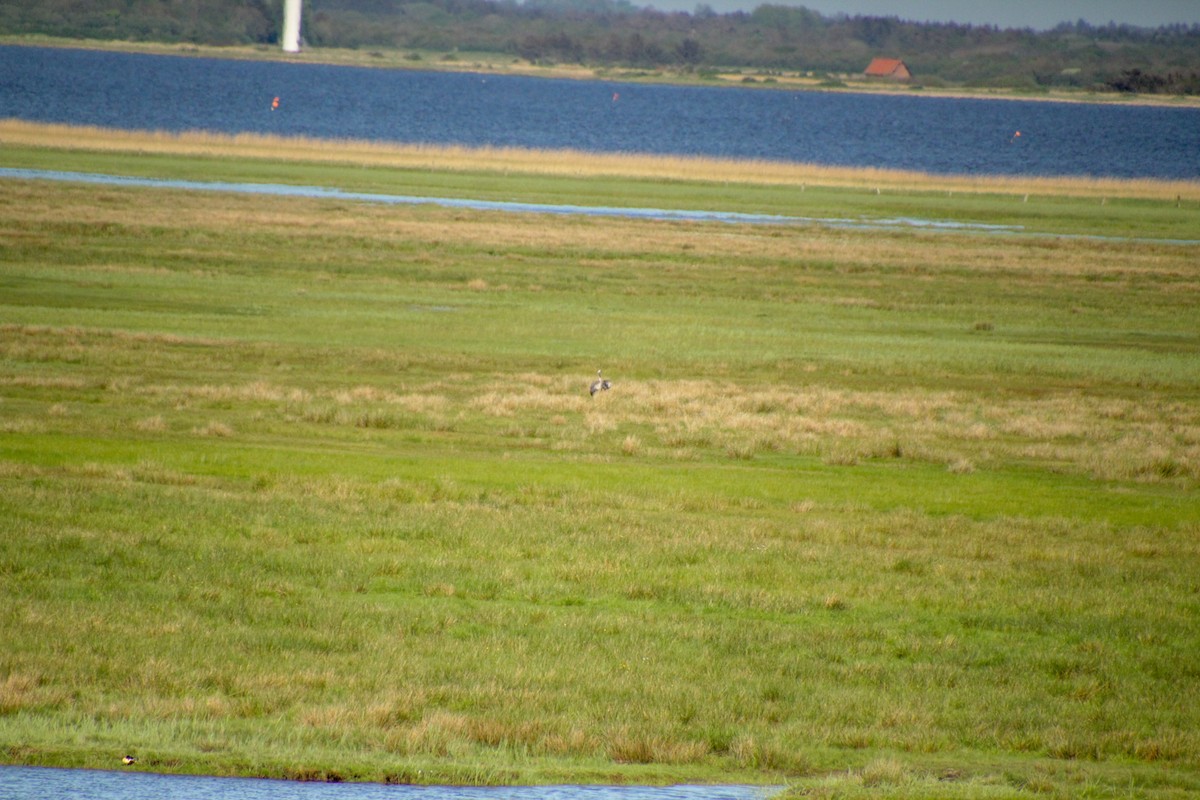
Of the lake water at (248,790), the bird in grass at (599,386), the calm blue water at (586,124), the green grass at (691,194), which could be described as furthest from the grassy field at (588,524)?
the calm blue water at (586,124)

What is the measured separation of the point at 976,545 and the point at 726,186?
6104 cm

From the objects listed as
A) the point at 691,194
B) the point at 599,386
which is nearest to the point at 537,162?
the point at 691,194

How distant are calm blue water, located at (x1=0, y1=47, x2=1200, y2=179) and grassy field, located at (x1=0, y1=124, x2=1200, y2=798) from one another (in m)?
70.5

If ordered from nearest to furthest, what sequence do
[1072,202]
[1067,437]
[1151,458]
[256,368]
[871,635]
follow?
[871,635] → [1151,458] → [1067,437] → [256,368] → [1072,202]

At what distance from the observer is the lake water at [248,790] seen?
746 centimetres

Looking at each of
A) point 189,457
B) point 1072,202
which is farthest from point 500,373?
point 1072,202

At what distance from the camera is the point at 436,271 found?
40375 millimetres

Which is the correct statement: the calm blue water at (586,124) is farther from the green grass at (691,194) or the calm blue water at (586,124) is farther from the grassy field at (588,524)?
the grassy field at (588,524)

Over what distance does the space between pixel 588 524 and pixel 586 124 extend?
5462 inches

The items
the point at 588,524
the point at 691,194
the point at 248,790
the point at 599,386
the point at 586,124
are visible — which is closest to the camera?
the point at 248,790

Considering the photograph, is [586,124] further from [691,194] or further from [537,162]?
[691,194]

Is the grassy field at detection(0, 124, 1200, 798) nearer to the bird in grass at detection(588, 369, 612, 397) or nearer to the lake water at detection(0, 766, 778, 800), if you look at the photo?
the lake water at detection(0, 766, 778, 800)

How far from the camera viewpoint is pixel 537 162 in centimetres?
8406

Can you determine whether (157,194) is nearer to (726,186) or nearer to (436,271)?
(436,271)
